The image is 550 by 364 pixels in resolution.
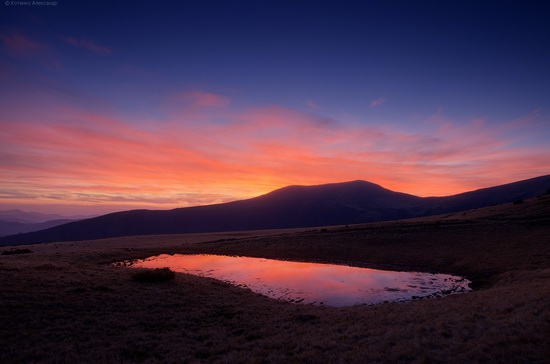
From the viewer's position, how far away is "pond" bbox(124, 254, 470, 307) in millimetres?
27000

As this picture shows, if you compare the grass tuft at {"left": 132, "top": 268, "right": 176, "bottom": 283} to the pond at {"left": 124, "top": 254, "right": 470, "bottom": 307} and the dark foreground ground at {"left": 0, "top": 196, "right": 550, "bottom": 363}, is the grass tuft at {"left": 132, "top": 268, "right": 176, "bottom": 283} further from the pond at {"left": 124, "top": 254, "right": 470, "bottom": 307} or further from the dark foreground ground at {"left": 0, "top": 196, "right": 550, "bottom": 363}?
the pond at {"left": 124, "top": 254, "right": 470, "bottom": 307}

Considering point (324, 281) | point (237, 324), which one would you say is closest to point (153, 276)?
point (237, 324)

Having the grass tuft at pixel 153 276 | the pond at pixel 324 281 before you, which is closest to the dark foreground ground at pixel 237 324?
the grass tuft at pixel 153 276

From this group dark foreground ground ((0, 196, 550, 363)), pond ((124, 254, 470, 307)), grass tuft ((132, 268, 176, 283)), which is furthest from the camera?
pond ((124, 254, 470, 307))

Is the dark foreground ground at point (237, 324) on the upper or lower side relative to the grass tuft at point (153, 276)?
lower

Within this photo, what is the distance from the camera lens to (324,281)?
110 feet

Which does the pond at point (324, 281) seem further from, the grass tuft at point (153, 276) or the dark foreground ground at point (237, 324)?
the grass tuft at point (153, 276)

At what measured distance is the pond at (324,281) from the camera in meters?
27.0

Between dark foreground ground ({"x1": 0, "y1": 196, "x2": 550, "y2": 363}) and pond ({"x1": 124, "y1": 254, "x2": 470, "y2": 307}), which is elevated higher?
dark foreground ground ({"x1": 0, "y1": 196, "x2": 550, "y2": 363})

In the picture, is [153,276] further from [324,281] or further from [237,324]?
[324,281]

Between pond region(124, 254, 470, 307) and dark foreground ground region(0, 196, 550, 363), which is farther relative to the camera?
pond region(124, 254, 470, 307)

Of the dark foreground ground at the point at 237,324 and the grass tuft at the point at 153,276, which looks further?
the grass tuft at the point at 153,276

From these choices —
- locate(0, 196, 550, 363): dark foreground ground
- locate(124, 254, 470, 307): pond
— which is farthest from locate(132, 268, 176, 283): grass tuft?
locate(124, 254, 470, 307): pond

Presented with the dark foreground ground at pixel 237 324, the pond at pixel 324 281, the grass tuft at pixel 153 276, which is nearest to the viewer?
the dark foreground ground at pixel 237 324
